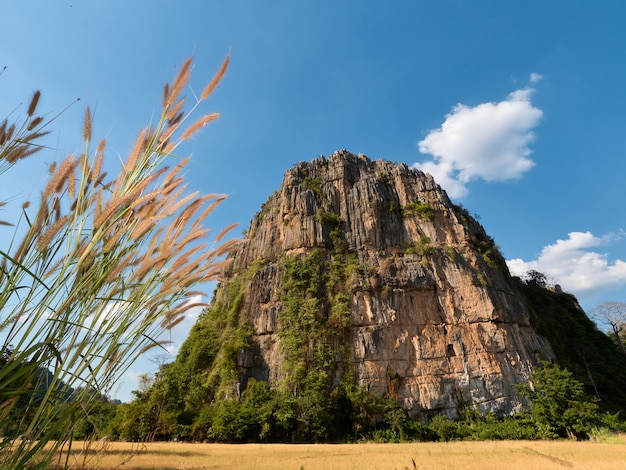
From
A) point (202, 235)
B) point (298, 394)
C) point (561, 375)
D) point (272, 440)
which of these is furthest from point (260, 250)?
point (202, 235)

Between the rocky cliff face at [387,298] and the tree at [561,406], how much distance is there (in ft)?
7.07

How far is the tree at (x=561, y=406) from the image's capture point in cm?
2088

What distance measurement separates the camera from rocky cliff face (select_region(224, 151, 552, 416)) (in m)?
26.0

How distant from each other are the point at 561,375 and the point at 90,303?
29564 millimetres

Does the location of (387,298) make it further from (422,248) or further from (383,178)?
(383,178)

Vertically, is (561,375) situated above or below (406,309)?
below

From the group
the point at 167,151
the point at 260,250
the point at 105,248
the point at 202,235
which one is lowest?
the point at 105,248

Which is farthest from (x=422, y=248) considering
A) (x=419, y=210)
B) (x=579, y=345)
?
(x=579, y=345)

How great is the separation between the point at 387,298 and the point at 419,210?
11296 millimetres

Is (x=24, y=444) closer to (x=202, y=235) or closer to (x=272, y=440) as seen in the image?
(x=202, y=235)

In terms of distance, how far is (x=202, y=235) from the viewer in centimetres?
156

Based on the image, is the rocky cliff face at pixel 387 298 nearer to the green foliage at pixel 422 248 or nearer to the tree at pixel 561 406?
the green foliage at pixel 422 248

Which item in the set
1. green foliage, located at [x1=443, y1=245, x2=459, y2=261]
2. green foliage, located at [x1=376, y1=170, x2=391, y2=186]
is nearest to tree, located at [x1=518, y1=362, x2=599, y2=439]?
green foliage, located at [x1=443, y1=245, x2=459, y2=261]

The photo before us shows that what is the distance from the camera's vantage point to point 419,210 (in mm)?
35406
